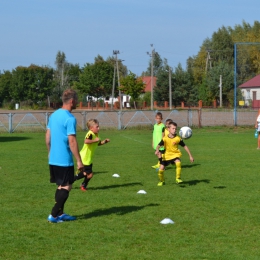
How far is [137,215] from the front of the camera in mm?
9234

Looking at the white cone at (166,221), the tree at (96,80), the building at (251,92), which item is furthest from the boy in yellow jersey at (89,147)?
the tree at (96,80)

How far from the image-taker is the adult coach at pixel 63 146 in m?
8.33

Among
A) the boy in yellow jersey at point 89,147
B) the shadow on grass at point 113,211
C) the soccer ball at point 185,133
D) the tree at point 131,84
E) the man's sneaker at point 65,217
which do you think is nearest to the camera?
the man's sneaker at point 65,217

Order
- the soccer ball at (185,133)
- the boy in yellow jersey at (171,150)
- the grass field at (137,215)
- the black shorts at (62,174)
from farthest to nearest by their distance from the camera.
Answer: the soccer ball at (185,133)
the boy in yellow jersey at (171,150)
the black shorts at (62,174)
the grass field at (137,215)

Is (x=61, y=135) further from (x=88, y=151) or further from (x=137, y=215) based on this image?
(x=88, y=151)

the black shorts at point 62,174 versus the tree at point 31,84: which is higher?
the tree at point 31,84

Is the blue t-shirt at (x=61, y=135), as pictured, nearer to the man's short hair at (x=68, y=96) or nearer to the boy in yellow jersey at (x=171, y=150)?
the man's short hair at (x=68, y=96)

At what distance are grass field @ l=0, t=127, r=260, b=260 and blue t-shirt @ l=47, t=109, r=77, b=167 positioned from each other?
3.36 feet

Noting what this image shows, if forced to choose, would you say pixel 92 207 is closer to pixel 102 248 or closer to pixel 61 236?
pixel 61 236

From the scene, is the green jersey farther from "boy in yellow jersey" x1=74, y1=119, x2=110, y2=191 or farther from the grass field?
the grass field

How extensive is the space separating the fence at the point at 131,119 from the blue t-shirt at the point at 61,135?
3168 cm

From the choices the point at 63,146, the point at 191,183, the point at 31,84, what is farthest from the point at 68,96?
the point at 31,84

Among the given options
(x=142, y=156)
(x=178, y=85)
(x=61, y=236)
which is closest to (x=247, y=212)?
(x=61, y=236)

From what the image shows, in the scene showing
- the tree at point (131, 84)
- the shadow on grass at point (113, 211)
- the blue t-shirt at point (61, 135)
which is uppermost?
the tree at point (131, 84)
